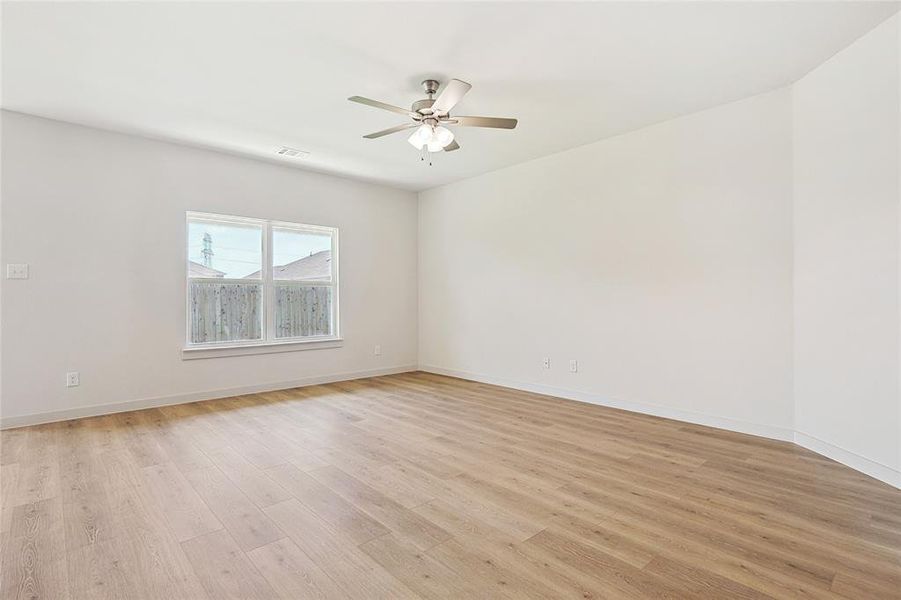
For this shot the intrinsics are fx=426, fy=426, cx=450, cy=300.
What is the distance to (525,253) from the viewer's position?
511 cm

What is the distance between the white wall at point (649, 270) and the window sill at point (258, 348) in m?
1.83

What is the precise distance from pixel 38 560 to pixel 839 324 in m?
4.52

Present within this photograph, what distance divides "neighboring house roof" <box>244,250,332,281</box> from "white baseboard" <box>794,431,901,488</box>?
5164 mm

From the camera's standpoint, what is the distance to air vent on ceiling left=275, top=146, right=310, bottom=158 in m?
4.61

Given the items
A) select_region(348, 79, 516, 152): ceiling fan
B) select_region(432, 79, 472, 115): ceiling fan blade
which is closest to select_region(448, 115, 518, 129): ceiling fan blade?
select_region(348, 79, 516, 152): ceiling fan

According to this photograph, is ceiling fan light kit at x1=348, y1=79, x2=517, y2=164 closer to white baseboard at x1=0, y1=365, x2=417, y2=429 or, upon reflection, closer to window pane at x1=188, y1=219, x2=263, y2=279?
window pane at x1=188, y1=219, x2=263, y2=279

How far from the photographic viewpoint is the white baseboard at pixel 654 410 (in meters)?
3.31

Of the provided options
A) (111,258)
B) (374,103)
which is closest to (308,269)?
(111,258)

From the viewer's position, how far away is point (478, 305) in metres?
5.68

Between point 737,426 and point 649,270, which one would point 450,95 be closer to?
point 649,270

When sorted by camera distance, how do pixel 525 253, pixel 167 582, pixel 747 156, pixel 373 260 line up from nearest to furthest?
pixel 167 582 < pixel 747 156 < pixel 525 253 < pixel 373 260

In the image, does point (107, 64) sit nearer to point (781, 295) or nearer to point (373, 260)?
point (373, 260)

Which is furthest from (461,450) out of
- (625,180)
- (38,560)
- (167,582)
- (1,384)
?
(1,384)

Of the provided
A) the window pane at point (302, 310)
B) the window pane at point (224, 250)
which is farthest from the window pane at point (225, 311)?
the window pane at point (302, 310)
